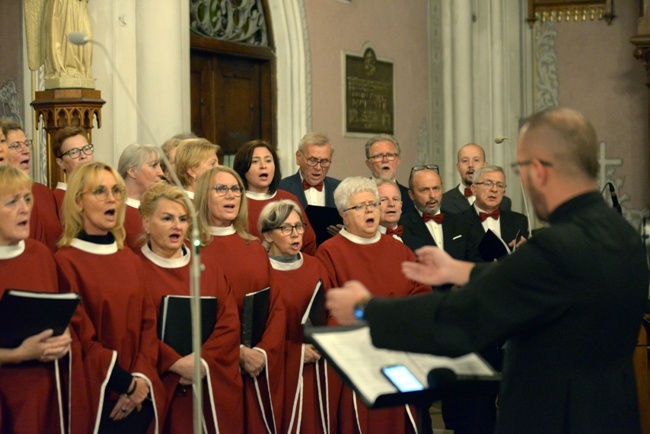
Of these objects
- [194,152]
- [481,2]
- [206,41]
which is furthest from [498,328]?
[481,2]

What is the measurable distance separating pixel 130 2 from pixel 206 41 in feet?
5.77

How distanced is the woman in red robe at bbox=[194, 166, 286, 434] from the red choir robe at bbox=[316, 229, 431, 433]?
1.46 feet

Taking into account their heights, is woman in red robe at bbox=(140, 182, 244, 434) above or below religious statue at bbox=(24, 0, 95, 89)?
below

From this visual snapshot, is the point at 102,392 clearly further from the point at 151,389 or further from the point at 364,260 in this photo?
the point at 364,260

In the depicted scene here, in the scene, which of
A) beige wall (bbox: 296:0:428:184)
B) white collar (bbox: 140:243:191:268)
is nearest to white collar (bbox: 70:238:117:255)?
white collar (bbox: 140:243:191:268)

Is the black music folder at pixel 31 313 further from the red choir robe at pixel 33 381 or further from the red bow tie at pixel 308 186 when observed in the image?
the red bow tie at pixel 308 186

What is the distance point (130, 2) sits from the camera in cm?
761

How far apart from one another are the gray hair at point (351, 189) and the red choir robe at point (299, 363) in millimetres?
400

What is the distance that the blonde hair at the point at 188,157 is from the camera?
5.80 meters

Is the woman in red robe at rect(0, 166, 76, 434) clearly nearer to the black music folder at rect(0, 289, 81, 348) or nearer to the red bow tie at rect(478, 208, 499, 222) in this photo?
the black music folder at rect(0, 289, 81, 348)

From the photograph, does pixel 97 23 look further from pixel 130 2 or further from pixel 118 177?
pixel 118 177

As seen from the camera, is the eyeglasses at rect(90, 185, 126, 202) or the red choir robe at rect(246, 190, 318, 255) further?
the red choir robe at rect(246, 190, 318, 255)

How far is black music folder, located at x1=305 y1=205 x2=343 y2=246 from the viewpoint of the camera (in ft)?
21.1

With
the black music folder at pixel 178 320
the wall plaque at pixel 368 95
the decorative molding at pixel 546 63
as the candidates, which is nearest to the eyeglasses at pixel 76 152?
the black music folder at pixel 178 320
